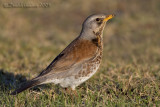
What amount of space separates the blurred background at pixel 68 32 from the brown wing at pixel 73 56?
64.2 inches

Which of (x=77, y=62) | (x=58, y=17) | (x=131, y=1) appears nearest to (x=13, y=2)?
(x=58, y=17)

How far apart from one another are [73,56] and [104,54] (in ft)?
16.2

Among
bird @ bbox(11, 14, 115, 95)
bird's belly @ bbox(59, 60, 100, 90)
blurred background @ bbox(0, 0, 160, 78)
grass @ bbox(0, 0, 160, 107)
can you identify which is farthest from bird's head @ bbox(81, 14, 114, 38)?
blurred background @ bbox(0, 0, 160, 78)

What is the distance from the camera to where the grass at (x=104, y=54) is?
502cm

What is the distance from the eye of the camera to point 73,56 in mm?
5152

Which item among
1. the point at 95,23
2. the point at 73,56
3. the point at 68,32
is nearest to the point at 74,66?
the point at 73,56

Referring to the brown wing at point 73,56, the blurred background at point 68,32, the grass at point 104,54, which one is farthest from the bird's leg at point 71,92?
the blurred background at point 68,32

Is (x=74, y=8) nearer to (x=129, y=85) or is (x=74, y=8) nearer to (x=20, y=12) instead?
(x=20, y=12)

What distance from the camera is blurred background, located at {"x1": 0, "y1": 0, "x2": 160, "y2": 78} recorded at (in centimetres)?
851

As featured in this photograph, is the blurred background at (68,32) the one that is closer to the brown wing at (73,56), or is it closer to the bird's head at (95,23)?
the brown wing at (73,56)

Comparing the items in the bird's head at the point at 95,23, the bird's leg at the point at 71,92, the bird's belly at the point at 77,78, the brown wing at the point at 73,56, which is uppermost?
the bird's head at the point at 95,23

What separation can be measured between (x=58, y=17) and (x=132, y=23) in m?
3.57

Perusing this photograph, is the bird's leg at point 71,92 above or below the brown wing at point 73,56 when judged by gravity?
below

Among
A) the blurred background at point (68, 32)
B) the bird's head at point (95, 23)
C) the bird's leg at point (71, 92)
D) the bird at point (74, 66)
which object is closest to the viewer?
the bird at point (74, 66)
